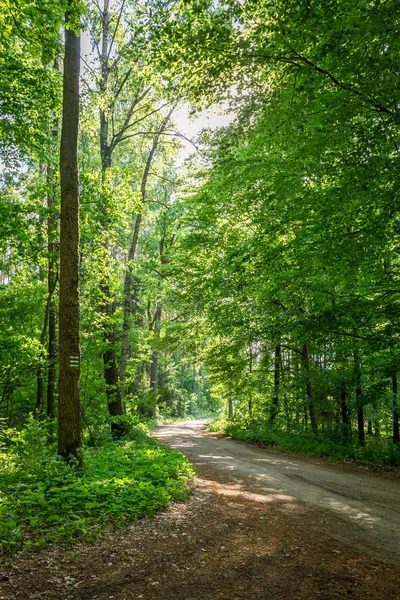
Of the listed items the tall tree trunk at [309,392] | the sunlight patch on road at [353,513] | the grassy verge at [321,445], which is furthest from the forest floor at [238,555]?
the tall tree trunk at [309,392]

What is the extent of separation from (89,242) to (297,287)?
6.94 metres

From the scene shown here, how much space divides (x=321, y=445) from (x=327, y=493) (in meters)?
6.07

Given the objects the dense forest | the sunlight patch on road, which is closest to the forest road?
the sunlight patch on road

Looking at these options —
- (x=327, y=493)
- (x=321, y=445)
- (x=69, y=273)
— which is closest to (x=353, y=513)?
(x=327, y=493)

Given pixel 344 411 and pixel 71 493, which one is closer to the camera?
pixel 71 493

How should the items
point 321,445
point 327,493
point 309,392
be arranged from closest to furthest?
1. point 327,493
2. point 321,445
3. point 309,392

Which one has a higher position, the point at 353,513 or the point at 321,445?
the point at 353,513

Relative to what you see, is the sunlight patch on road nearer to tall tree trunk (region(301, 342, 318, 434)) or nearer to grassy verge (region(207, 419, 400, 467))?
grassy verge (region(207, 419, 400, 467))

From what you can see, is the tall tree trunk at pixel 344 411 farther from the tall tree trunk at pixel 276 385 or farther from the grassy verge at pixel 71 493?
the grassy verge at pixel 71 493

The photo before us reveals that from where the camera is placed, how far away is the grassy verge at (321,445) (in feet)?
35.6

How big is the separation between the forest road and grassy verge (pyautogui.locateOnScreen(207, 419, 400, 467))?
91 centimetres

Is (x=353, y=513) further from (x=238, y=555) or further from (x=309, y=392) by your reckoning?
(x=309, y=392)

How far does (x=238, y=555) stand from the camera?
428 centimetres

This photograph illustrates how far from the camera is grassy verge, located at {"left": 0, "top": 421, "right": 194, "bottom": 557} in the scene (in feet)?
14.1
